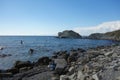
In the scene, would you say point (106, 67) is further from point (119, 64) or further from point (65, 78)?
point (65, 78)

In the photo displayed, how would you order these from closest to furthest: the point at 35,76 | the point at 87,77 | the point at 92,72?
the point at 87,77
the point at 92,72
the point at 35,76

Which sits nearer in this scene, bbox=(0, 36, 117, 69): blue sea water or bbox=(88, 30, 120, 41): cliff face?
bbox=(0, 36, 117, 69): blue sea water

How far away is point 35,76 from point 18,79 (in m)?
1.69

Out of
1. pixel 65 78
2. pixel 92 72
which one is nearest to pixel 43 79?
pixel 65 78

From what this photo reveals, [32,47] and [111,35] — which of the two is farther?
[111,35]

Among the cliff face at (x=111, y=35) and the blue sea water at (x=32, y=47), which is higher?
the cliff face at (x=111, y=35)

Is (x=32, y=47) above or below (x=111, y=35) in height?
below

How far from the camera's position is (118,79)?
444 inches

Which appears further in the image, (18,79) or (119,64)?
(18,79)

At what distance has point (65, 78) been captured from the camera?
13.7 meters

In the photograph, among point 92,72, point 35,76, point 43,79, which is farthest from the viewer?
point 35,76

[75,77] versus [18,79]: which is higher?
[75,77]

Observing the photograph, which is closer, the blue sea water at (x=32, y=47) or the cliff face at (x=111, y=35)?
the blue sea water at (x=32, y=47)

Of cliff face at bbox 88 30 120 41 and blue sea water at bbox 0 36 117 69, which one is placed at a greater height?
cliff face at bbox 88 30 120 41
